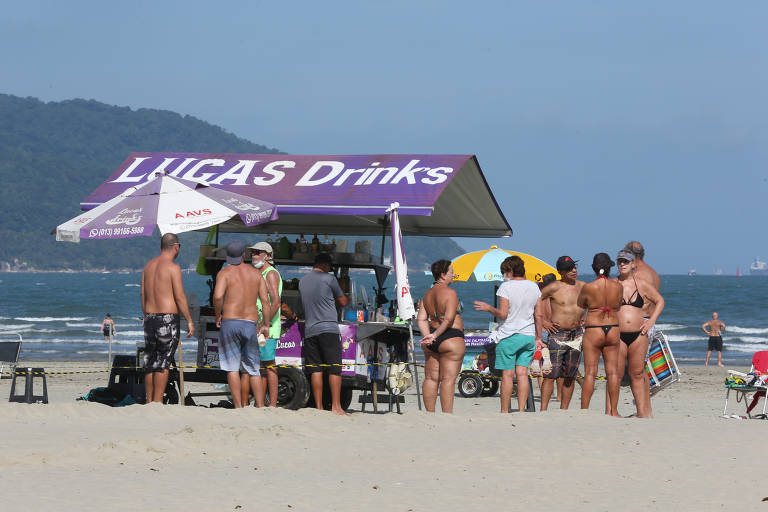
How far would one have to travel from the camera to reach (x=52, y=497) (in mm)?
6141

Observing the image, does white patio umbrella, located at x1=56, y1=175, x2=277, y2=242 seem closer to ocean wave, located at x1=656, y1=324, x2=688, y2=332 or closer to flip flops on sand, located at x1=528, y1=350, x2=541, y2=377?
flip flops on sand, located at x1=528, y1=350, x2=541, y2=377

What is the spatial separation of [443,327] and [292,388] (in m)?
1.68

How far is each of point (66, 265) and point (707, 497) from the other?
549 feet

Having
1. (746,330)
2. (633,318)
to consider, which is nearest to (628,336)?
(633,318)

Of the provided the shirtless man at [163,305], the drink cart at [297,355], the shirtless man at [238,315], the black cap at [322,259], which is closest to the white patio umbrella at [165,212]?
the shirtless man at [163,305]

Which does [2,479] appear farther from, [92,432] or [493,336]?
[493,336]

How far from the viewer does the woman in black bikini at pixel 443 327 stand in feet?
30.3

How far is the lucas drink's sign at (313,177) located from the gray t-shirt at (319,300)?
3.01ft

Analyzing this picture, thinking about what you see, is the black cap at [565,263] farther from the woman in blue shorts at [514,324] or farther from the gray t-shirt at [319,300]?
the gray t-shirt at [319,300]

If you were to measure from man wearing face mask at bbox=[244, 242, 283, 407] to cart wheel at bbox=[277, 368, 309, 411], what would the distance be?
0.54ft

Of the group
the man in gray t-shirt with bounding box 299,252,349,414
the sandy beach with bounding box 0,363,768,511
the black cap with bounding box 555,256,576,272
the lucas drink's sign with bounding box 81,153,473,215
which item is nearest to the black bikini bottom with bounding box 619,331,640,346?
the sandy beach with bounding box 0,363,768,511

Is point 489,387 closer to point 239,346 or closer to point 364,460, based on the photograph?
point 239,346

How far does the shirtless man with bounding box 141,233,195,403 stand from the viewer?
925cm

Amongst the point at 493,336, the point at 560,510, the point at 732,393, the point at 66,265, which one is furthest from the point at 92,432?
the point at 66,265
